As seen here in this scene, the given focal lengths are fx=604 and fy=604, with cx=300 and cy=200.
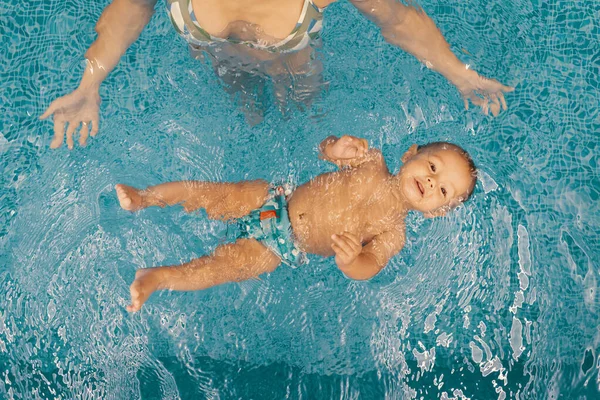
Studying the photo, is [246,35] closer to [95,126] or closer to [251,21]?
[251,21]

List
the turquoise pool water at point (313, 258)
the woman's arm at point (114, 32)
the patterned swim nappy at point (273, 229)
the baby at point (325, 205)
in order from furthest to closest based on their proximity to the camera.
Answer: the turquoise pool water at point (313, 258)
the patterned swim nappy at point (273, 229)
the baby at point (325, 205)
the woman's arm at point (114, 32)

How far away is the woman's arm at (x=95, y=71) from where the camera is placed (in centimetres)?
211

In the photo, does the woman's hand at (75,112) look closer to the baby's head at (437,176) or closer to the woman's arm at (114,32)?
the woman's arm at (114,32)

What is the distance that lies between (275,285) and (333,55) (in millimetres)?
1147

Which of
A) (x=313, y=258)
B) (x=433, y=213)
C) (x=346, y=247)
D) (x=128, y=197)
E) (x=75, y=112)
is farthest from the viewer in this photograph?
(x=313, y=258)

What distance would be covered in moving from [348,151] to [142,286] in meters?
0.87

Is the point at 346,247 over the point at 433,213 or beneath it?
over

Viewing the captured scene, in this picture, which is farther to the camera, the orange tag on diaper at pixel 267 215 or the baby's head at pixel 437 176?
the orange tag on diaper at pixel 267 215

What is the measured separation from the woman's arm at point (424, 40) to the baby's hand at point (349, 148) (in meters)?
0.41

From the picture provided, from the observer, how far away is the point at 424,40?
2213 mm

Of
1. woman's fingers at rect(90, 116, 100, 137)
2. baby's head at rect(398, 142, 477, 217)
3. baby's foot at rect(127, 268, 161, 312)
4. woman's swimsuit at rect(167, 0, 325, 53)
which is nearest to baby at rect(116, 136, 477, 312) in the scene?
baby's head at rect(398, 142, 477, 217)

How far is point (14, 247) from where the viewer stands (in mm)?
2822

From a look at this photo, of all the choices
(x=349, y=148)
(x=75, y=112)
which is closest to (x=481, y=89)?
(x=349, y=148)

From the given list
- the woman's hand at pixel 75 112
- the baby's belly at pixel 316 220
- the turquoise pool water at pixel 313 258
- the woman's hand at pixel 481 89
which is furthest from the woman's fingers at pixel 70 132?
the woman's hand at pixel 481 89
